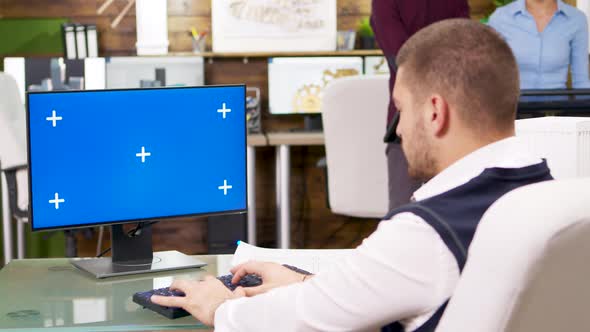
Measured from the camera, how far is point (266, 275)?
1.71 meters

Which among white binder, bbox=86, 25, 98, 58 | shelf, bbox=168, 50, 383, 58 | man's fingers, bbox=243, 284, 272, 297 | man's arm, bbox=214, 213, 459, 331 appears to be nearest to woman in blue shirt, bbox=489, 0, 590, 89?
shelf, bbox=168, 50, 383, 58

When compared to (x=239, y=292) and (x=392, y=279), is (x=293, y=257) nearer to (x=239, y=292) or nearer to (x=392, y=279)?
(x=239, y=292)

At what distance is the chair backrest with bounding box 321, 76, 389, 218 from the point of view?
410 cm

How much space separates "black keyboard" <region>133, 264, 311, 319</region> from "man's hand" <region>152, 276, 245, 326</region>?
14 millimetres

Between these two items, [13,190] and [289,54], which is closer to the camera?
[13,190]

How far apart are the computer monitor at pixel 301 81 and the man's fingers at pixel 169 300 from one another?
12.4 feet

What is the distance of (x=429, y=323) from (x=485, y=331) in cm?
17

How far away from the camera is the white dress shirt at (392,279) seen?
1164 mm

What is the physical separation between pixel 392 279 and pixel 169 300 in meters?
0.57

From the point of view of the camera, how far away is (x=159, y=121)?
2.07m

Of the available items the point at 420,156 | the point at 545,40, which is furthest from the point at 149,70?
the point at 420,156

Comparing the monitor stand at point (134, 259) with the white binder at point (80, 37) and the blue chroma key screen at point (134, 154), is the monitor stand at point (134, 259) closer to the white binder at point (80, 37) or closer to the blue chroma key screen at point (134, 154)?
the blue chroma key screen at point (134, 154)

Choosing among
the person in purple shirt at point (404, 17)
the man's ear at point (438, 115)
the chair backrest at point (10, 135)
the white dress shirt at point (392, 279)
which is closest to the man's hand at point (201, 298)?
the white dress shirt at point (392, 279)

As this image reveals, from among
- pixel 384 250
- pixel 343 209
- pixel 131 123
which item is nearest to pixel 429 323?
pixel 384 250
